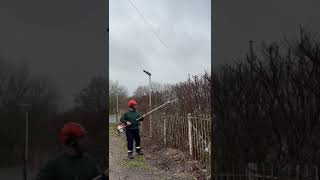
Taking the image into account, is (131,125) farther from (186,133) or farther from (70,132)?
(70,132)

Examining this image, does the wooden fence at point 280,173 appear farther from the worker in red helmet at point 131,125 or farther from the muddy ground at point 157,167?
the worker in red helmet at point 131,125

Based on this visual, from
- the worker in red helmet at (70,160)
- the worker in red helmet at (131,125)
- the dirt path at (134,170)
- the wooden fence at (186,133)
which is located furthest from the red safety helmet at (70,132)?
the worker in red helmet at (131,125)

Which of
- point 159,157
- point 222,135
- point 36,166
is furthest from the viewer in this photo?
point 159,157

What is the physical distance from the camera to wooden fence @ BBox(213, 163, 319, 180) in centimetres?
385

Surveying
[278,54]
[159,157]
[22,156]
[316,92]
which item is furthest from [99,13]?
[159,157]

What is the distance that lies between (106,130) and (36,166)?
124 cm

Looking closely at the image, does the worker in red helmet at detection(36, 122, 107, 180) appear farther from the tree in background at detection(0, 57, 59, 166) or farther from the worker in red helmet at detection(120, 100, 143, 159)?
the worker in red helmet at detection(120, 100, 143, 159)

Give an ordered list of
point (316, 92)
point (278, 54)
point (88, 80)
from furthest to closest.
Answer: point (278, 54) < point (316, 92) < point (88, 80)

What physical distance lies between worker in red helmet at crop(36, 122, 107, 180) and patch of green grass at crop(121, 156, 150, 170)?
5673 millimetres

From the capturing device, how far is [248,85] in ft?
16.1

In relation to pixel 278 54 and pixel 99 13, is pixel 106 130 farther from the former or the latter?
pixel 278 54

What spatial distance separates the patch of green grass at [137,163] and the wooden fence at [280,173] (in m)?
4.09

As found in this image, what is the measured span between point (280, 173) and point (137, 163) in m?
5.34

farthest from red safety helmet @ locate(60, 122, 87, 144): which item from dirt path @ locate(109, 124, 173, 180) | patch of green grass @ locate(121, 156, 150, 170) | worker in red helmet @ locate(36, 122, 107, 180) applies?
patch of green grass @ locate(121, 156, 150, 170)
